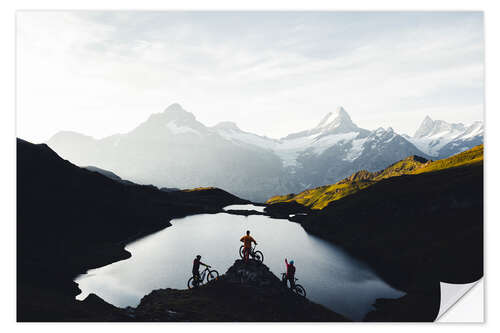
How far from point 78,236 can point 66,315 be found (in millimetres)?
51336

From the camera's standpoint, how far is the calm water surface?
42.8 m

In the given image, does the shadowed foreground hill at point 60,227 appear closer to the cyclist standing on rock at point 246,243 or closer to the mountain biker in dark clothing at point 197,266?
the mountain biker in dark clothing at point 197,266

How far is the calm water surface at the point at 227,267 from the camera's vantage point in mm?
42844

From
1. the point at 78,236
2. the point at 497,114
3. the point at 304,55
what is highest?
the point at 304,55

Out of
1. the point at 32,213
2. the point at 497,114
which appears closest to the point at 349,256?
the point at 497,114

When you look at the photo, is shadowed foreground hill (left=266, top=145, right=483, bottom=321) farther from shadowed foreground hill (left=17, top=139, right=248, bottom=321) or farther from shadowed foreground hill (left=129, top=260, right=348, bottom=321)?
shadowed foreground hill (left=17, top=139, right=248, bottom=321)

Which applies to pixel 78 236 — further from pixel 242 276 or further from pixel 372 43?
pixel 372 43

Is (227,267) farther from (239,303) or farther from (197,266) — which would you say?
(239,303)

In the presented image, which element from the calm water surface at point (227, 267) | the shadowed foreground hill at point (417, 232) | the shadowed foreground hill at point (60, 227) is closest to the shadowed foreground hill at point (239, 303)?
the shadowed foreground hill at point (60, 227)

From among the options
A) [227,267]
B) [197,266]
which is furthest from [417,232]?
[197,266]

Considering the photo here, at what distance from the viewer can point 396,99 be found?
37188 millimetres

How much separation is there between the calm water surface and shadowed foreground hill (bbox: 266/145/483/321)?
162 inches

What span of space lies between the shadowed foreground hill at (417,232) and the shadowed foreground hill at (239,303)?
9538mm
